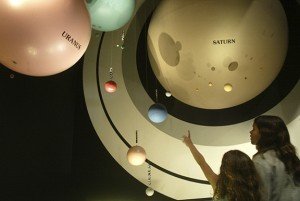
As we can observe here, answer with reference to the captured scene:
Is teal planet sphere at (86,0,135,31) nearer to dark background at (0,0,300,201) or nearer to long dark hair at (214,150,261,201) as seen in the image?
dark background at (0,0,300,201)

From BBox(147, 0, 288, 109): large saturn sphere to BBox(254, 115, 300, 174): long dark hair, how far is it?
1.93ft

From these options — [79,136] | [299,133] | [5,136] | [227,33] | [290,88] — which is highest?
[227,33]

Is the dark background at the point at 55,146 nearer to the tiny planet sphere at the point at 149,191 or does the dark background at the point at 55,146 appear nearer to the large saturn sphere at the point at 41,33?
the tiny planet sphere at the point at 149,191

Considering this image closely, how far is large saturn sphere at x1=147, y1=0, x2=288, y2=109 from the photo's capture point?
2.45 metres

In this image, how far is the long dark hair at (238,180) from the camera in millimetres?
1731

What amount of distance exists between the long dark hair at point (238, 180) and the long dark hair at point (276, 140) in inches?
6.9

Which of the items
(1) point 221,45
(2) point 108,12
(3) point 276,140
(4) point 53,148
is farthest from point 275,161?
(4) point 53,148

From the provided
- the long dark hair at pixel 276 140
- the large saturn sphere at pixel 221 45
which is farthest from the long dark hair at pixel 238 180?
the large saturn sphere at pixel 221 45

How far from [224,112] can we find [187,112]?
321 mm

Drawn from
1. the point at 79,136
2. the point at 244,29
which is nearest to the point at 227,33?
the point at 244,29

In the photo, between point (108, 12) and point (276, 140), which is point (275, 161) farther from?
point (108, 12)

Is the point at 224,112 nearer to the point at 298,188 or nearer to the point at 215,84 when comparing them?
the point at 215,84

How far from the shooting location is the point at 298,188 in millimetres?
1752

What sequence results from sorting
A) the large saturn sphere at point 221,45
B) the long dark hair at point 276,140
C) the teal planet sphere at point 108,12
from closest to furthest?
the long dark hair at point 276,140 → the teal planet sphere at point 108,12 → the large saturn sphere at point 221,45
